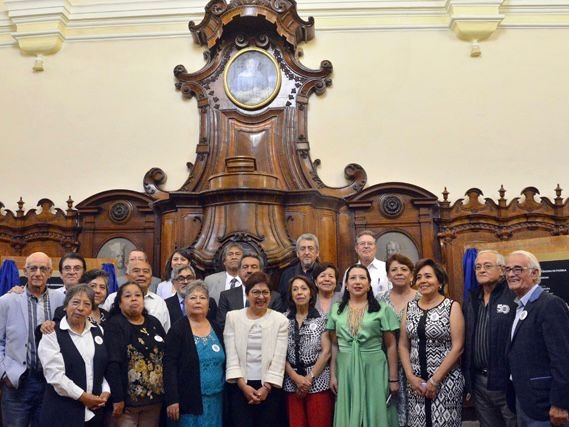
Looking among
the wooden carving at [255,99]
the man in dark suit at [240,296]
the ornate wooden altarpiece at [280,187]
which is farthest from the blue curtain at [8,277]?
the man in dark suit at [240,296]

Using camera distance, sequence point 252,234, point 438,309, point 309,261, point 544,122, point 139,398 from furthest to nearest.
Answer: point 544,122, point 252,234, point 309,261, point 438,309, point 139,398

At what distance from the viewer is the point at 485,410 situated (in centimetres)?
319

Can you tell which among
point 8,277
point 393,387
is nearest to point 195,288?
point 393,387

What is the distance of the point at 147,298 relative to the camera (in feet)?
11.7

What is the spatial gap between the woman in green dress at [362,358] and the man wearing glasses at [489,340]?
16.6 inches

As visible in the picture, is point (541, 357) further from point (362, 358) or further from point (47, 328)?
point (47, 328)

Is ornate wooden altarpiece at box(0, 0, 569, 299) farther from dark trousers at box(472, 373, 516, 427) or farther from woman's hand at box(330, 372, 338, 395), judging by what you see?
dark trousers at box(472, 373, 516, 427)

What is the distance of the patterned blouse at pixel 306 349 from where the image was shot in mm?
3225

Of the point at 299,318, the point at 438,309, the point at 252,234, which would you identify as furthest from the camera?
the point at 252,234

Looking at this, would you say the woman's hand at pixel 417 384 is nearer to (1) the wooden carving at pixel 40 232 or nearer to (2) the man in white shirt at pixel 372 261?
(2) the man in white shirt at pixel 372 261

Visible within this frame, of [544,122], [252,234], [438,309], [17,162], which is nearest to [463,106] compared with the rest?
[544,122]

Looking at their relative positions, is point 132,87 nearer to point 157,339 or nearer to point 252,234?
point 252,234

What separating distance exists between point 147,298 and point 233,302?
1.82 ft

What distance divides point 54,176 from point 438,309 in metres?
5.45
